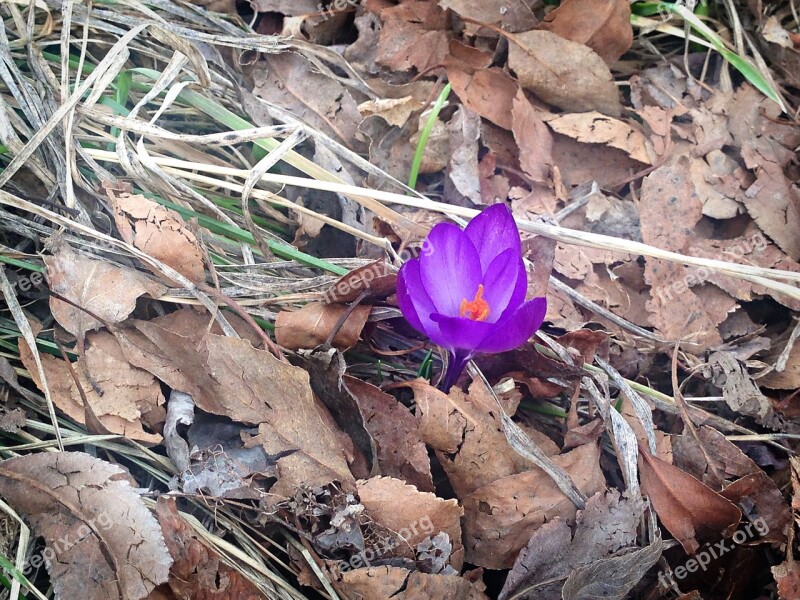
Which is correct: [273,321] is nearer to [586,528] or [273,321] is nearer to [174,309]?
[174,309]

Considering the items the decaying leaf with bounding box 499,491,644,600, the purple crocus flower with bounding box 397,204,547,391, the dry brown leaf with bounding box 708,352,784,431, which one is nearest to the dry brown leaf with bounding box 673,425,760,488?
the dry brown leaf with bounding box 708,352,784,431

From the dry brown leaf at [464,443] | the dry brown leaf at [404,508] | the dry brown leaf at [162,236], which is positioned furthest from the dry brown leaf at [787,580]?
the dry brown leaf at [162,236]

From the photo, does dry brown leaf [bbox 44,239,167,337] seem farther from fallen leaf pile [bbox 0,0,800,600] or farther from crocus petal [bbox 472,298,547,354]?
crocus petal [bbox 472,298,547,354]

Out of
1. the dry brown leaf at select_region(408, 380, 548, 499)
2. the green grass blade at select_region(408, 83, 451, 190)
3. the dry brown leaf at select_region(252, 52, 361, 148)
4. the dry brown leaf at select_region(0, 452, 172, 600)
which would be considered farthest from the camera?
the dry brown leaf at select_region(252, 52, 361, 148)

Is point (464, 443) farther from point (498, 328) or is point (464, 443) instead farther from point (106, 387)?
point (106, 387)

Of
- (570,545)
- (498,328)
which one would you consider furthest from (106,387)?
(570,545)

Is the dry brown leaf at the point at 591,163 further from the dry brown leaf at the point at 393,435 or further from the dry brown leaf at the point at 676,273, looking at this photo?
the dry brown leaf at the point at 393,435

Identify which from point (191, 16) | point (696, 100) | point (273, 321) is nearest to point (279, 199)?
point (273, 321)
